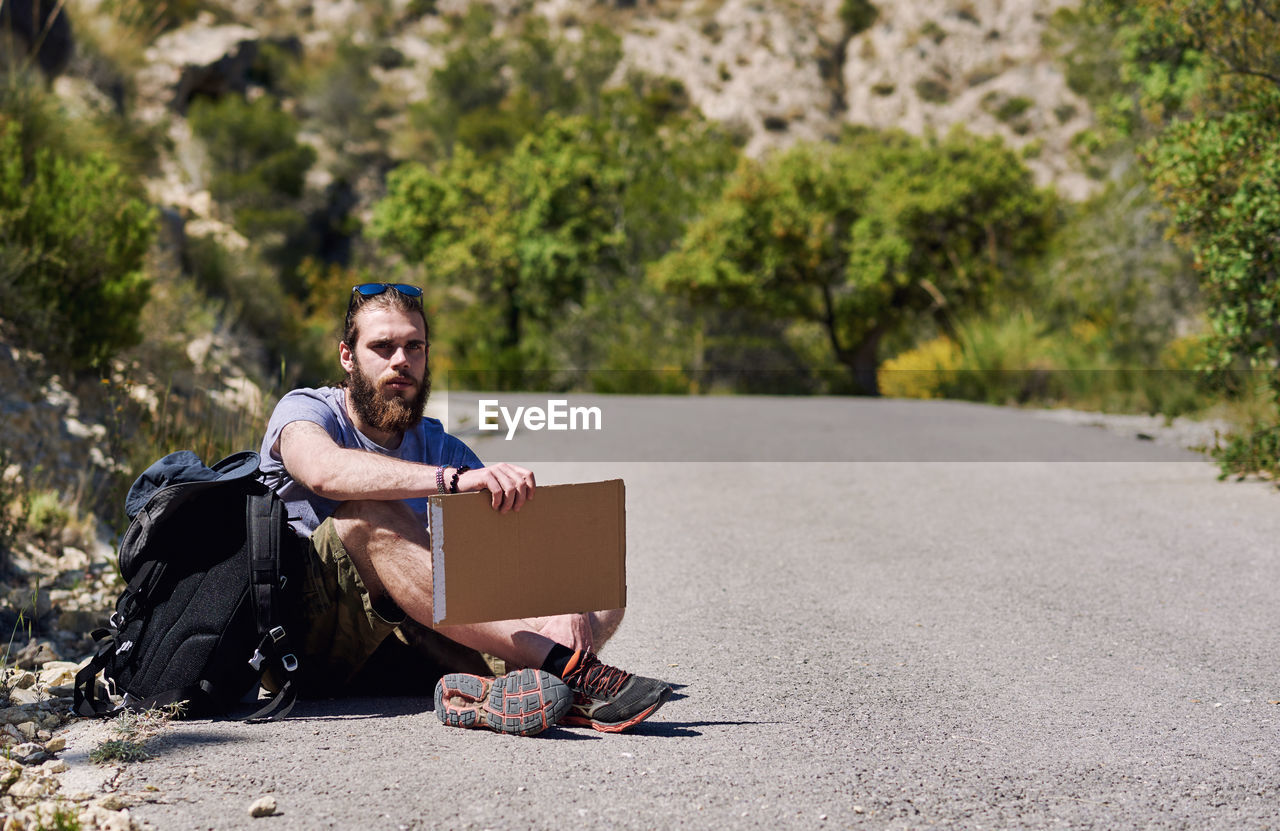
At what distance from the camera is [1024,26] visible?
76312 millimetres

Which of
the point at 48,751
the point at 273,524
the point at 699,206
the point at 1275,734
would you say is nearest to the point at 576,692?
the point at 273,524

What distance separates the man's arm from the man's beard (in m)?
0.26

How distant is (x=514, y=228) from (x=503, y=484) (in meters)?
32.4

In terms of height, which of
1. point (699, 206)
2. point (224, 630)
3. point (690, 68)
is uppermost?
point (690, 68)

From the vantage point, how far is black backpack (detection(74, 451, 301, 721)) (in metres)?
3.36

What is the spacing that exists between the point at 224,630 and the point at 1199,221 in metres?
8.39

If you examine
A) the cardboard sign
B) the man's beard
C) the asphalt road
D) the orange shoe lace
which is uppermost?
the man's beard

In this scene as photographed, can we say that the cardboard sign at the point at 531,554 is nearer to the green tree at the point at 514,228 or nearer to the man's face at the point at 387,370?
the man's face at the point at 387,370

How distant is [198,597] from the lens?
3393mm

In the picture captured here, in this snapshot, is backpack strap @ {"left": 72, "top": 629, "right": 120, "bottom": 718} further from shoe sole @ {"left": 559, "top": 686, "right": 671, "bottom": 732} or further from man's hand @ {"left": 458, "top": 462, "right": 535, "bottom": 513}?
shoe sole @ {"left": 559, "top": 686, "right": 671, "bottom": 732}

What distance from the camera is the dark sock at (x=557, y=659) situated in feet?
11.2

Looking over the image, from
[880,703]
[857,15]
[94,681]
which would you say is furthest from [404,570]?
[857,15]

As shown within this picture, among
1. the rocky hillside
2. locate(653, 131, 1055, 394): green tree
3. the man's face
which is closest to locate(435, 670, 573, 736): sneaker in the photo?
the man's face

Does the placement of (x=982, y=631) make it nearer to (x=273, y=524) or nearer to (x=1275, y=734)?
(x=1275, y=734)
